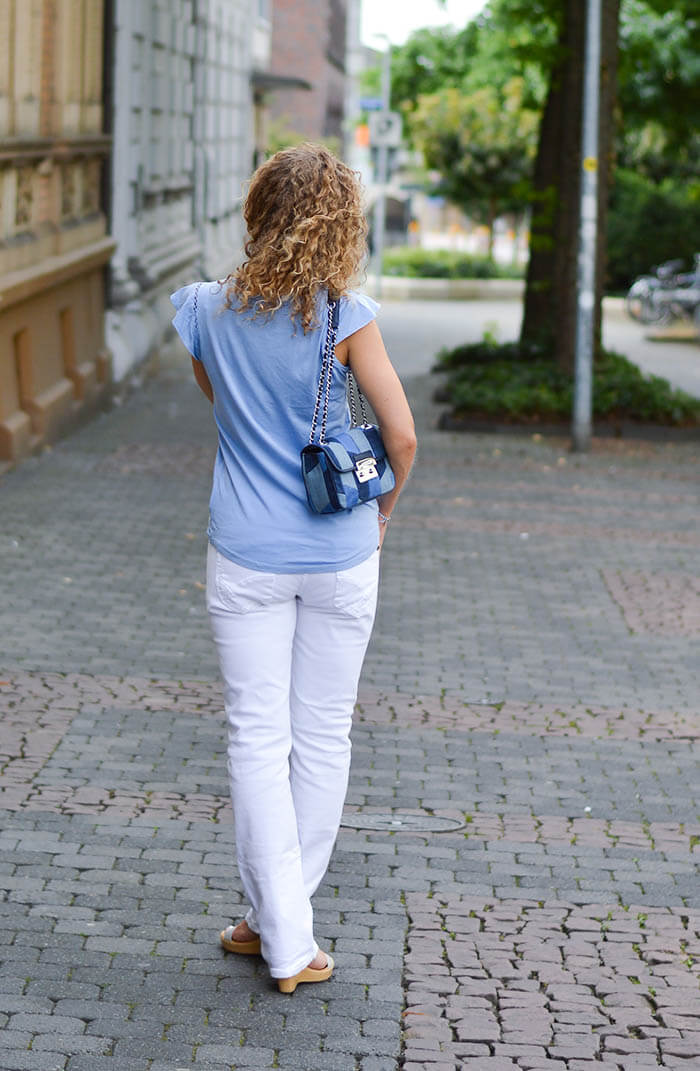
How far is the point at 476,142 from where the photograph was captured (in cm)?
4288

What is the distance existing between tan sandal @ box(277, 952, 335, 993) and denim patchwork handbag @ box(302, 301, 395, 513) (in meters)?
1.14

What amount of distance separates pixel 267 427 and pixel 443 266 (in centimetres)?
3714

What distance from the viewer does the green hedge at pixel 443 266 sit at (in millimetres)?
40375

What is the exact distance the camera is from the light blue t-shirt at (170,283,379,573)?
3.91 meters

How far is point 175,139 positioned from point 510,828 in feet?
65.6

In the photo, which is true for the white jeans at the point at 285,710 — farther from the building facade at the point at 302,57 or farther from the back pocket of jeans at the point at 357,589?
the building facade at the point at 302,57

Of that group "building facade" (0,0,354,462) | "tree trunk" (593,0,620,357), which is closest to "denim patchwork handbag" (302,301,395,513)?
"building facade" (0,0,354,462)

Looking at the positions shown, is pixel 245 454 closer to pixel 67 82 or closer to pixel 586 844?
pixel 586 844

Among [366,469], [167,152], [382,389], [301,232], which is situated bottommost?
[366,469]

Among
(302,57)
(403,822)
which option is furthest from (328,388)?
(302,57)

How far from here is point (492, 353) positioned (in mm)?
19922

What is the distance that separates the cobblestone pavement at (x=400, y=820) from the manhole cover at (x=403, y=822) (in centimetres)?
1

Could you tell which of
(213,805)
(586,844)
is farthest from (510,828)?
(213,805)

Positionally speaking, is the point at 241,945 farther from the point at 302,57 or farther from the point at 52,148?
the point at 302,57
